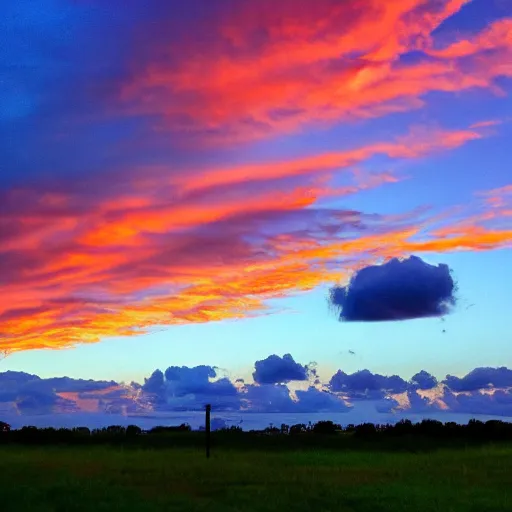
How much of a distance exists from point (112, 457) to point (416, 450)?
31.6 m

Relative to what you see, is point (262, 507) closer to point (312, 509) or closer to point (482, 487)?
point (312, 509)

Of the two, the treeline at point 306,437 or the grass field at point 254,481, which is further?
the treeline at point 306,437

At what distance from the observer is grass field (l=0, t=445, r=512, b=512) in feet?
118

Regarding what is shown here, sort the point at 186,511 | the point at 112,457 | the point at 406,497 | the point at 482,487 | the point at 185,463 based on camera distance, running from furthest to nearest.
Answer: the point at 112,457, the point at 185,463, the point at 482,487, the point at 406,497, the point at 186,511

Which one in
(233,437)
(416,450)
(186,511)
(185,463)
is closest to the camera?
(186,511)

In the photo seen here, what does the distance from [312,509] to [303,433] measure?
5738 cm

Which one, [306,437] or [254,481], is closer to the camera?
[254,481]

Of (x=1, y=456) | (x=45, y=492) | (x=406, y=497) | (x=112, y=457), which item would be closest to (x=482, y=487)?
(x=406, y=497)

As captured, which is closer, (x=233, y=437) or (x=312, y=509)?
(x=312, y=509)

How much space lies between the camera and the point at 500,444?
83438mm

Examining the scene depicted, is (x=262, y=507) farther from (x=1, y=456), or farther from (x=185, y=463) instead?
(x=1, y=456)

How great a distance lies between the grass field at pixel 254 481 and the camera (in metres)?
36.0

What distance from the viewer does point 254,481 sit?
46.2m

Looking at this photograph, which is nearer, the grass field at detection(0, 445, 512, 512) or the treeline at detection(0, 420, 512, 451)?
the grass field at detection(0, 445, 512, 512)
